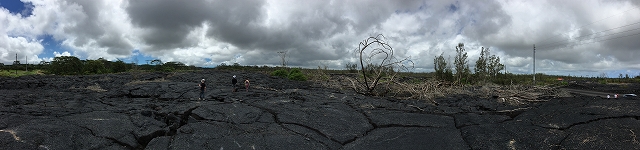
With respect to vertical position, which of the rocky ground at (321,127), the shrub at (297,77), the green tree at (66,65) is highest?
the green tree at (66,65)

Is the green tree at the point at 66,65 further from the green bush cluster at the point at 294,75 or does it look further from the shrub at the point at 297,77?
the shrub at the point at 297,77

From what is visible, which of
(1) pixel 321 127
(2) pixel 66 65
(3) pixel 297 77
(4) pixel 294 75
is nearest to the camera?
(1) pixel 321 127

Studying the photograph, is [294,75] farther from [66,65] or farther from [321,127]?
[66,65]

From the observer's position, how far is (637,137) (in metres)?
5.96

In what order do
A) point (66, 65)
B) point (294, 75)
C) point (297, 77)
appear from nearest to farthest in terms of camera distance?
point (297, 77), point (294, 75), point (66, 65)

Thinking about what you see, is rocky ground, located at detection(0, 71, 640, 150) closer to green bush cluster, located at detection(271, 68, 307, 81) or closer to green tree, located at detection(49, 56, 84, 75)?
green bush cluster, located at detection(271, 68, 307, 81)

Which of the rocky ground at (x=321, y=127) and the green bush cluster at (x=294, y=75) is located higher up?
the green bush cluster at (x=294, y=75)

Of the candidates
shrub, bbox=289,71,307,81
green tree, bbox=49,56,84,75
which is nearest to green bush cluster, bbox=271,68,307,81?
shrub, bbox=289,71,307,81

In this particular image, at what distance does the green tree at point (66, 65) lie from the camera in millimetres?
36344

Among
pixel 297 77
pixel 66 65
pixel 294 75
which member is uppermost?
pixel 66 65

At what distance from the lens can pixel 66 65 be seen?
36.7 metres

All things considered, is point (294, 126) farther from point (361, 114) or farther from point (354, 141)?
point (361, 114)

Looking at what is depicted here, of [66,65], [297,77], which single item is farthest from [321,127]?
[66,65]

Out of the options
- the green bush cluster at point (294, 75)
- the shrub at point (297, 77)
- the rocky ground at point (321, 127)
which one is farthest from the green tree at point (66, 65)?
the rocky ground at point (321, 127)
